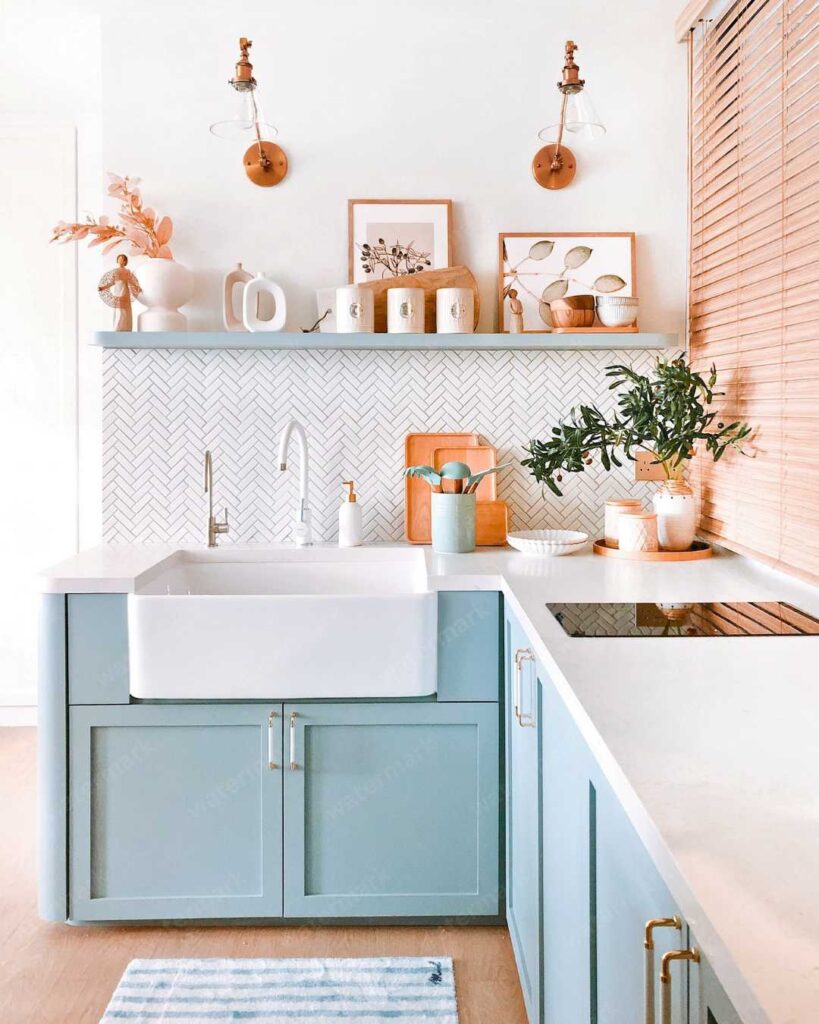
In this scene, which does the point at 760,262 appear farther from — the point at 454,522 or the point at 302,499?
the point at 302,499

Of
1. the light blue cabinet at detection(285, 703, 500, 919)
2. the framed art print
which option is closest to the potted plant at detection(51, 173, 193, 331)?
the framed art print

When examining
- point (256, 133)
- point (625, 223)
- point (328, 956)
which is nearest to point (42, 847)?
point (328, 956)

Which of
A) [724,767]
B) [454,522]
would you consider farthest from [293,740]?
[724,767]

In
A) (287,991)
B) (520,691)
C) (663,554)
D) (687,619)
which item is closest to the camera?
(687,619)

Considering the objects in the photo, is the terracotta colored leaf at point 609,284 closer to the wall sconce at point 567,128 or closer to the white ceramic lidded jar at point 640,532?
the wall sconce at point 567,128

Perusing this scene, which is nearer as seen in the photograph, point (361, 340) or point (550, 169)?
point (361, 340)

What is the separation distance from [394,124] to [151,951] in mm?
2320

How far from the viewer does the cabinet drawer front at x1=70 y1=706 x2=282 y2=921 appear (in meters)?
2.13

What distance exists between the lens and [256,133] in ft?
8.84

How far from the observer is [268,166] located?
270cm

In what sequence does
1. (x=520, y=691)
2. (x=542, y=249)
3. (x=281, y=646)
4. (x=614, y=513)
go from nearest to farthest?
(x=520, y=691) < (x=281, y=646) < (x=614, y=513) < (x=542, y=249)

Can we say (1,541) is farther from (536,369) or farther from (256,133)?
(536,369)

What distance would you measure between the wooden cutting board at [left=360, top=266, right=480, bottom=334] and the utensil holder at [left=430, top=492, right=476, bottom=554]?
552 millimetres

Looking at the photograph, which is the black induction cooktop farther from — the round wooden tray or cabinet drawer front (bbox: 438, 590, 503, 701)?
the round wooden tray
